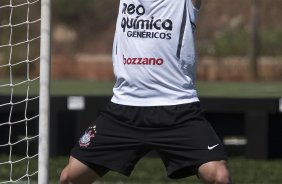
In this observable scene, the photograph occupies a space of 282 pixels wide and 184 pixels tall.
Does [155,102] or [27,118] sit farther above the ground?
[155,102]

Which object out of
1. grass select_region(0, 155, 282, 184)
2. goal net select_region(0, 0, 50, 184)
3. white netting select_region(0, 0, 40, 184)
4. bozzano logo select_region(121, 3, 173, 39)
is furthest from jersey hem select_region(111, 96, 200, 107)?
grass select_region(0, 155, 282, 184)

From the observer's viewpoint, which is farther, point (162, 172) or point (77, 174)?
point (162, 172)

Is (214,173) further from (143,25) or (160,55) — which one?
(143,25)

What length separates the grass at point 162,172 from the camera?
9.91 m

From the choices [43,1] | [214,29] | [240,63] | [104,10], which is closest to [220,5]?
[214,29]

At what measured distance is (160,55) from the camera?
579 cm

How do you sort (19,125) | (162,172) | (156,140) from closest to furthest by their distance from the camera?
(156,140) → (162,172) → (19,125)

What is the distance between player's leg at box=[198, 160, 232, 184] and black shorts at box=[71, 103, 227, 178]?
0.03 meters

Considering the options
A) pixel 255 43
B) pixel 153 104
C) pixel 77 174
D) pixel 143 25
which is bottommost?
pixel 255 43

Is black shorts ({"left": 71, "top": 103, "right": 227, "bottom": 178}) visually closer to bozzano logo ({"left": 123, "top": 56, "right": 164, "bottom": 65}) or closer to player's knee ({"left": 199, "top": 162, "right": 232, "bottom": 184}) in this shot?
player's knee ({"left": 199, "top": 162, "right": 232, "bottom": 184})

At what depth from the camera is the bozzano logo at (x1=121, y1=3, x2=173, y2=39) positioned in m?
5.79

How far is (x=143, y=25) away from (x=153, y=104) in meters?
0.44

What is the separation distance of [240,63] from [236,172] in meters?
21.0

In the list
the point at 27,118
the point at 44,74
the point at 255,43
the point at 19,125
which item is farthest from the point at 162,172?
the point at 255,43
